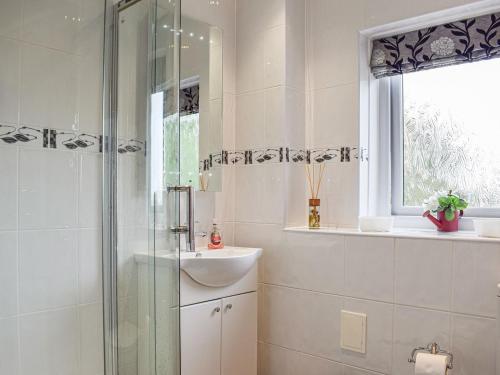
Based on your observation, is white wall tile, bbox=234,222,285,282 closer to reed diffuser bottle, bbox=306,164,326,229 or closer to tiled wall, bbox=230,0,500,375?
tiled wall, bbox=230,0,500,375

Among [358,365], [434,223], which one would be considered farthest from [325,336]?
[434,223]

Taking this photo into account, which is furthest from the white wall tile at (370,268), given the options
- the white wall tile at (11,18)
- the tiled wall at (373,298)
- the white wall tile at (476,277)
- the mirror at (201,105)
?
the white wall tile at (11,18)

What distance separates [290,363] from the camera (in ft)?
7.61

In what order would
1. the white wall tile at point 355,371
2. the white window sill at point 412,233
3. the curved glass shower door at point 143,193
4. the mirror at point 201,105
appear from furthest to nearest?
the mirror at point 201,105
the white wall tile at point 355,371
the white window sill at point 412,233
the curved glass shower door at point 143,193

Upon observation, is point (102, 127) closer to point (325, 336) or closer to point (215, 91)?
point (215, 91)

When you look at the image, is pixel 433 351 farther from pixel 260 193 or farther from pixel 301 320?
pixel 260 193

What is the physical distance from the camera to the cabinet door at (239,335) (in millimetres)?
2182

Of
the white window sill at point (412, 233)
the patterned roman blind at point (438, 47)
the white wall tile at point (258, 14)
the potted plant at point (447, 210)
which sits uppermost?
the white wall tile at point (258, 14)

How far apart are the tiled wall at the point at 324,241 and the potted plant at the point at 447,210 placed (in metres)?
0.27

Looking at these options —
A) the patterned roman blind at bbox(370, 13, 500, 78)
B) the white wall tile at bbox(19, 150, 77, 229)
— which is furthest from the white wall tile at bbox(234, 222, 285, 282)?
the white wall tile at bbox(19, 150, 77, 229)

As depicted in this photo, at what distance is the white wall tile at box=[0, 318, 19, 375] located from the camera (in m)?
1.43

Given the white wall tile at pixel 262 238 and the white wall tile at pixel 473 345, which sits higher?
the white wall tile at pixel 262 238

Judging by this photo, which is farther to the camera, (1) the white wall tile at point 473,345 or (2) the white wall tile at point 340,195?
(2) the white wall tile at point 340,195

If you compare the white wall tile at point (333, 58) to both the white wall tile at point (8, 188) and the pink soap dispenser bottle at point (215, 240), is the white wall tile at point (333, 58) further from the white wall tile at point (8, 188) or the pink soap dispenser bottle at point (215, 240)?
the white wall tile at point (8, 188)
